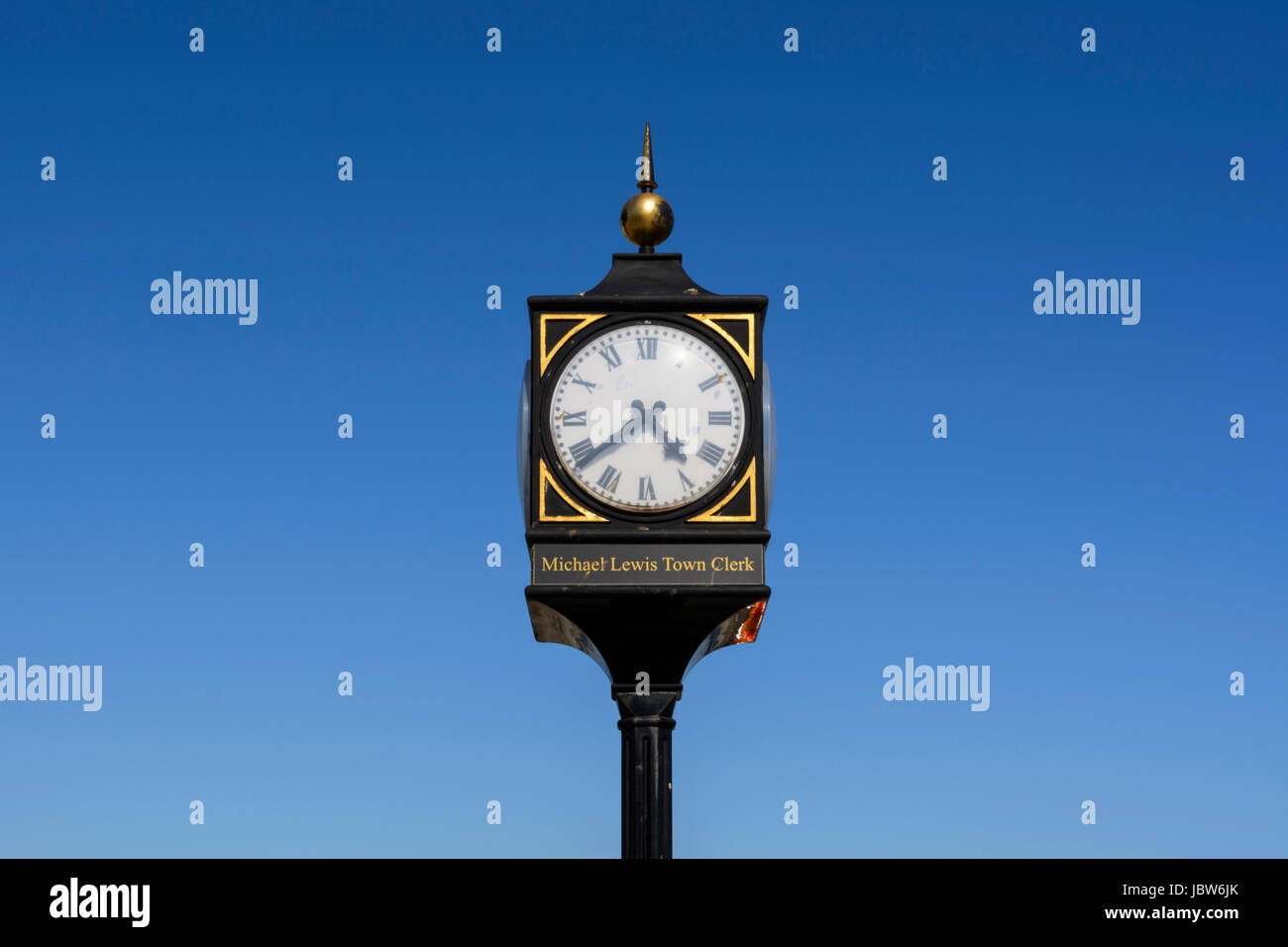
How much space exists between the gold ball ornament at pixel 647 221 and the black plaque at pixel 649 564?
6.36 feet

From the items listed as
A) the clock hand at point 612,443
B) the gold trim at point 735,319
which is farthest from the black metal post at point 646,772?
the gold trim at point 735,319

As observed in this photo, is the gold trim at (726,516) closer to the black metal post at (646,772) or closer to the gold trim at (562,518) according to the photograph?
the gold trim at (562,518)

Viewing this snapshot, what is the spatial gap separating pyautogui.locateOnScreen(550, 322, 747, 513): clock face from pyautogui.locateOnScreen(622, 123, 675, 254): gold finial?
0.72 m

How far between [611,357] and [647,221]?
95 centimetres

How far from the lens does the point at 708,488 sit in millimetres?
10922

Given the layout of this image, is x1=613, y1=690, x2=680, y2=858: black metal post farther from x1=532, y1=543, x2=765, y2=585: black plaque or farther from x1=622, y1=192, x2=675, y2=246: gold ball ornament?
x1=622, y1=192, x2=675, y2=246: gold ball ornament

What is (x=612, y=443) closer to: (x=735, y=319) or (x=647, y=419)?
(x=647, y=419)

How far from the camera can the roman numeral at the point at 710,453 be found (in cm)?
1098

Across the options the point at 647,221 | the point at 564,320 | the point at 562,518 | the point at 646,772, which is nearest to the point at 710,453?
the point at 562,518
